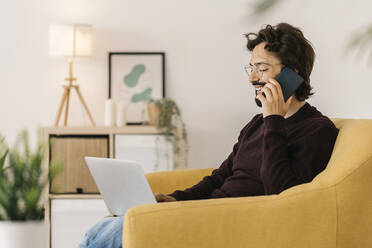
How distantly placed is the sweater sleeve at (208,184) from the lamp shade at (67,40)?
1.71m

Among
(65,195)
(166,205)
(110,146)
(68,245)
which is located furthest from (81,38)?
(166,205)

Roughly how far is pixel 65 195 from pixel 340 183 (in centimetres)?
237

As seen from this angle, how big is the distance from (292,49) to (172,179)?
2.71ft

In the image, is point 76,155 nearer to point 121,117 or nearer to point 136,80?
point 121,117

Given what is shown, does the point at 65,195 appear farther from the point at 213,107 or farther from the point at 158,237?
the point at 158,237

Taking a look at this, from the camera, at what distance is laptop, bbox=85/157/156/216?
6.43 ft

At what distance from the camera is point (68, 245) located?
3750 mm

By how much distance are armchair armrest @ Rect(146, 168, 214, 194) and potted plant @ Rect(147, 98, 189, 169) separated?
3.55ft

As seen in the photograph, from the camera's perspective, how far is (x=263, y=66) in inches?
87.6

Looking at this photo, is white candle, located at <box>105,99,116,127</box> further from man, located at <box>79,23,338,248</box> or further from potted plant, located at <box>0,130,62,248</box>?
potted plant, located at <box>0,130,62,248</box>

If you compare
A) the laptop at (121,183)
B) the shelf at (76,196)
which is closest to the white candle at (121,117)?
the shelf at (76,196)

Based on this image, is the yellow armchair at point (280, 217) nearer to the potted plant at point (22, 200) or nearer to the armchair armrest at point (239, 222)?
the armchair armrest at point (239, 222)

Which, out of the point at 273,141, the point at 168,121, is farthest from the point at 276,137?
the point at 168,121

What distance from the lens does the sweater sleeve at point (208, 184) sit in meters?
2.45
